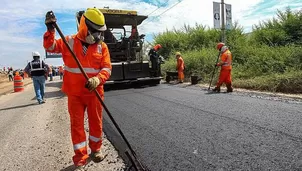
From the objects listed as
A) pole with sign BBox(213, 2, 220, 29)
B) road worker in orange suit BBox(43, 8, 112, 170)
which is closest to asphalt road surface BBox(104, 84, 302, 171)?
road worker in orange suit BBox(43, 8, 112, 170)

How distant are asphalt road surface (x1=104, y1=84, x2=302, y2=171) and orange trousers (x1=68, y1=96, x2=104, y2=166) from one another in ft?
2.04

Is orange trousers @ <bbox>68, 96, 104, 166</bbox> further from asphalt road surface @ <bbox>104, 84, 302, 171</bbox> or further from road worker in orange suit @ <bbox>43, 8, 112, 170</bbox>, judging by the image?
asphalt road surface @ <bbox>104, 84, 302, 171</bbox>

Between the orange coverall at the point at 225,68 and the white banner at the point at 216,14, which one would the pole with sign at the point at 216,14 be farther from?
the orange coverall at the point at 225,68

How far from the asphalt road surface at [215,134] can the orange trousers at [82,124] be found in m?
0.62

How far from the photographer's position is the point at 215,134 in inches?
161

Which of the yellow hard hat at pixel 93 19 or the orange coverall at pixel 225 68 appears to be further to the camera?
the orange coverall at pixel 225 68

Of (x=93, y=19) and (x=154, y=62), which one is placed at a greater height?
(x=93, y=19)

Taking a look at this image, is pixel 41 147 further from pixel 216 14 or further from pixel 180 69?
pixel 180 69

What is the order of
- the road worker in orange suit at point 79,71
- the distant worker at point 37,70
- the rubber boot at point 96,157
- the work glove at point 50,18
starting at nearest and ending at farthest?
the work glove at point 50,18 → the road worker in orange suit at point 79,71 → the rubber boot at point 96,157 → the distant worker at point 37,70

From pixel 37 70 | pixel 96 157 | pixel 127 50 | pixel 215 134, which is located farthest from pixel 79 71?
pixel 127 50

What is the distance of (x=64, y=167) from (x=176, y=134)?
1.69 m

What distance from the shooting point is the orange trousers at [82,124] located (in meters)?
3.18

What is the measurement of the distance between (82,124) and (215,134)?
193cm

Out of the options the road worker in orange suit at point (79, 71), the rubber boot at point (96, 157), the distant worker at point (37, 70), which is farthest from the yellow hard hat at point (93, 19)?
the distant worker at point (37, 70)
